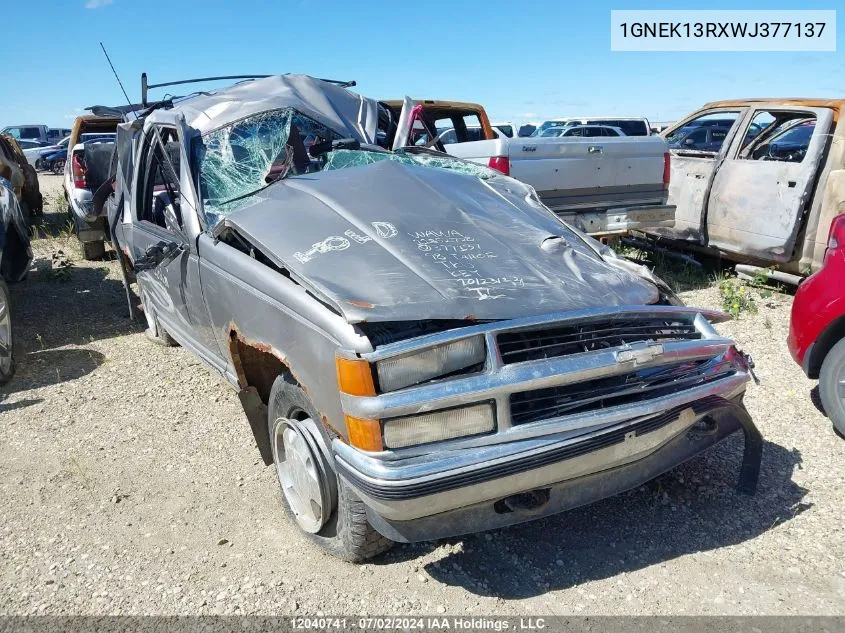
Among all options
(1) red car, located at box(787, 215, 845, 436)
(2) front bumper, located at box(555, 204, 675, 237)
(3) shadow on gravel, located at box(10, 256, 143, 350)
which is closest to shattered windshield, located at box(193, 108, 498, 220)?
(1) red car, located at box(787, 215, 845, 436)

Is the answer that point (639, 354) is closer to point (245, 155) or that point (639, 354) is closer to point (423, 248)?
point (423, 248)

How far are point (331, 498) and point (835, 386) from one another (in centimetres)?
290

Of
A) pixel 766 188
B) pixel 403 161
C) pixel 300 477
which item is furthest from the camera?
pixel 766 188

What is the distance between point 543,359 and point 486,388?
272 mm

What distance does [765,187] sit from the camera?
258 inches

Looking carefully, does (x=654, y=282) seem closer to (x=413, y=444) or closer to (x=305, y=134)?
(x=413, y=444)

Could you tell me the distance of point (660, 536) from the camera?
3.03 metres

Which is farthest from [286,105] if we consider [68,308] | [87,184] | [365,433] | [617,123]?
[617,123]

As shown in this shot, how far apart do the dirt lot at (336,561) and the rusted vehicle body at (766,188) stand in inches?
91.5

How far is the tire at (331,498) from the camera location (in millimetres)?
2701

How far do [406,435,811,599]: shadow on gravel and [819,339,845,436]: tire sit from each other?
51 centimetres

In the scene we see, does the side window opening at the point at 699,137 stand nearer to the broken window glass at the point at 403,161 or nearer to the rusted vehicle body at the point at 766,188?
the rusted vehicle body at the point at 766,188

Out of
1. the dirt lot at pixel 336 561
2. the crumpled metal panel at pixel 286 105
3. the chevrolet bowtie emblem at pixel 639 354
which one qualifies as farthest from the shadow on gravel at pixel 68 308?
the chevrolet bowtie emblem at pixel 639 354

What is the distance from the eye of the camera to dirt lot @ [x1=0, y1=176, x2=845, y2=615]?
2.69 m
